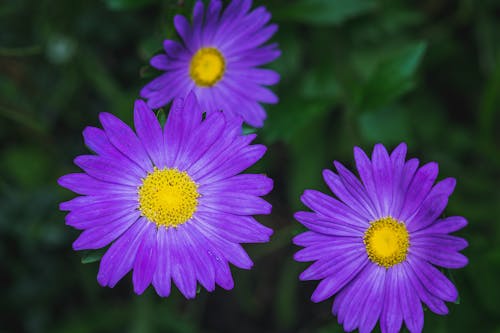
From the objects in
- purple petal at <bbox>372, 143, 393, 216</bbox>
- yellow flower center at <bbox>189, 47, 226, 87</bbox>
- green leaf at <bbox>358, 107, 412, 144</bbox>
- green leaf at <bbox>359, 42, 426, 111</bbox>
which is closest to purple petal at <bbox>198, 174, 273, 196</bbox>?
purple petal at <bbox>372, 143, 393, 216</bbox>

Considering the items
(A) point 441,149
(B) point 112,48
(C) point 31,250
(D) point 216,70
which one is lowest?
(C) point 31,250

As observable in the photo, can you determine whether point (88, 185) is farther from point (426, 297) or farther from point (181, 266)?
Answer: point (426, 297)

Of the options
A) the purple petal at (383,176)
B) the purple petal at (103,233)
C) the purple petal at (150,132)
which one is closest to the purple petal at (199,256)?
the purple petal at (103,233)

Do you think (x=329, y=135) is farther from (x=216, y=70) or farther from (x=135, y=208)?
(x=135, y=208)

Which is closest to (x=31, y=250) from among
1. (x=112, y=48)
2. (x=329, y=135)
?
(x=112, y=48)

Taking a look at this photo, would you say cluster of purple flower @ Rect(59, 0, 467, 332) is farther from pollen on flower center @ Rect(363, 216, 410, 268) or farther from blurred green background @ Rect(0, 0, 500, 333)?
blurred green background @ Rect(0, 0, 500, 333)

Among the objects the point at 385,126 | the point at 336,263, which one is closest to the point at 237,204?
the point at 336,263

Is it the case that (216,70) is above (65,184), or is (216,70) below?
above

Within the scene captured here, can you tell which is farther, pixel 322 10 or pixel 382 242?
pixel 322 10
